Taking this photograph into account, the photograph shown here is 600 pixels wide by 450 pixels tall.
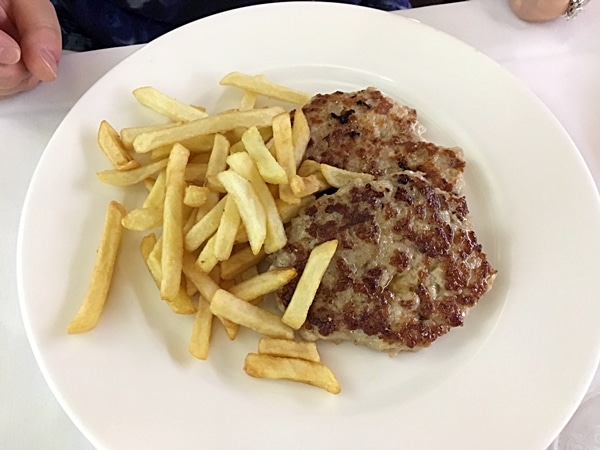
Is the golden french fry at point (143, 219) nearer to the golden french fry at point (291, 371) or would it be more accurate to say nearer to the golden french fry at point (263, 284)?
the golden french fry at point (263, 284)

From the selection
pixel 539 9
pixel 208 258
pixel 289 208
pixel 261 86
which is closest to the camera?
pixel 208 258

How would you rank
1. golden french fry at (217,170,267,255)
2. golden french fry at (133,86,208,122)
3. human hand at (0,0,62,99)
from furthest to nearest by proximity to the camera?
human hand at (0,0,62,99)
golden french fry at (133,86,208,122)
golden french fry at (217,170,267,255)

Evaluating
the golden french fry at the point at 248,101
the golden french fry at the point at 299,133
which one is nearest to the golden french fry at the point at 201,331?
the golden french fry at the point at 299,133

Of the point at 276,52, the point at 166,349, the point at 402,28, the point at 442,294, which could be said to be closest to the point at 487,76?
the point at 402,28

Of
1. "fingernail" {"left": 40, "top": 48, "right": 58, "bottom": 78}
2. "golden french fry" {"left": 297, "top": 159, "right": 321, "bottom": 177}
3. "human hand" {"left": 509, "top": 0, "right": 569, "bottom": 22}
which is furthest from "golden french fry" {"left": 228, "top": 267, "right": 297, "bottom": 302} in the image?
"human hand" {"left": 509, "top": 0, "right": 569, "bottom": 22}

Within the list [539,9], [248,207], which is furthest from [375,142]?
[539,9]

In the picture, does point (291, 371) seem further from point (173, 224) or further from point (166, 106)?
point (166, 106)

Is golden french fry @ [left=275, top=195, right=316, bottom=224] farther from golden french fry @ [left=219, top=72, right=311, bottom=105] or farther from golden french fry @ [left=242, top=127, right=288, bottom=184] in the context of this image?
golden french fry @ [left=219, top=72, right=311, bottom=105]

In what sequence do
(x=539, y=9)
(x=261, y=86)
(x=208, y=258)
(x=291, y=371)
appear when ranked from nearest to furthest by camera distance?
(x=291, y=371) < (x=208, y=258) < (x=261, y=86) < (x=539, y=9)
